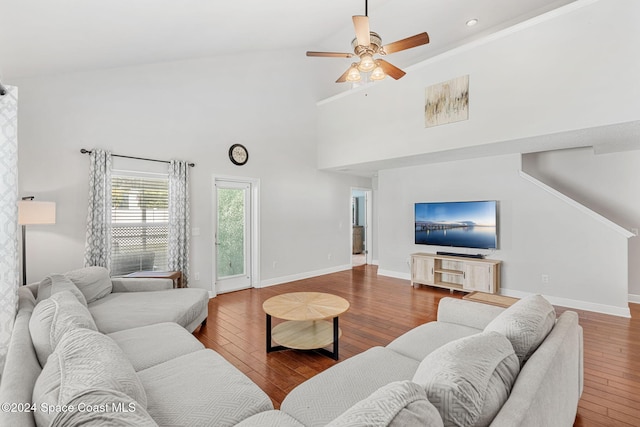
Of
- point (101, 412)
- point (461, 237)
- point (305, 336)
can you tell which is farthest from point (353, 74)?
point (461, 237)

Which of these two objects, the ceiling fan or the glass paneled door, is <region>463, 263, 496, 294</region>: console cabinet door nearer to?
the ceiling fan

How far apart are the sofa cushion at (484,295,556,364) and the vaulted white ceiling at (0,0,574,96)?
3664 mm

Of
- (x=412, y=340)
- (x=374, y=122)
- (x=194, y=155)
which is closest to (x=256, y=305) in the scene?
(x=194, y=155)

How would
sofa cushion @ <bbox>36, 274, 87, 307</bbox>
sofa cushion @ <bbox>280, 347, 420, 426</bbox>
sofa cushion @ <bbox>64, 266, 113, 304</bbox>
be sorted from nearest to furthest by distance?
sofa cushion @ <bbox>280, 347, 420, 426</bbox> < sofa cushion @ <bbox>36, 274, 87, 307</bbox> < sofa cushion @ <bbox>64, 266, 113, 304</bbox>

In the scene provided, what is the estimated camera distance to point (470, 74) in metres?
4.08

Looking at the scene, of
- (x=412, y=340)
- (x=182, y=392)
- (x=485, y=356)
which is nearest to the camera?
(x=485, y=356)

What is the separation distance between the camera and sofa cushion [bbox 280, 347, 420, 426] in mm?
1412

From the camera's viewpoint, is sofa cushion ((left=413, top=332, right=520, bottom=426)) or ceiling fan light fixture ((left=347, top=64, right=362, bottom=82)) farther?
ceiling fan light fixture ((left=347, top=64, right=362, bottom=82))

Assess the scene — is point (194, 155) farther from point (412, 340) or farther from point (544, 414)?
point (544, 414)

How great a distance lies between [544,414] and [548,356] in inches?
11.5

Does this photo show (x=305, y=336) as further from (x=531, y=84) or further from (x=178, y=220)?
(x=531, y=84)

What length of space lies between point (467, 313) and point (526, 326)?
974mm

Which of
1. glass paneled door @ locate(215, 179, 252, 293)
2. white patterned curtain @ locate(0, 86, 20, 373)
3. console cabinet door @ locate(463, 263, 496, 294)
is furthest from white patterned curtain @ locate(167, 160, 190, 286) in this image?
console cabinet door @ locate(463, 263, 496, 294)

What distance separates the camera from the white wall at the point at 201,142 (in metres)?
3.43
